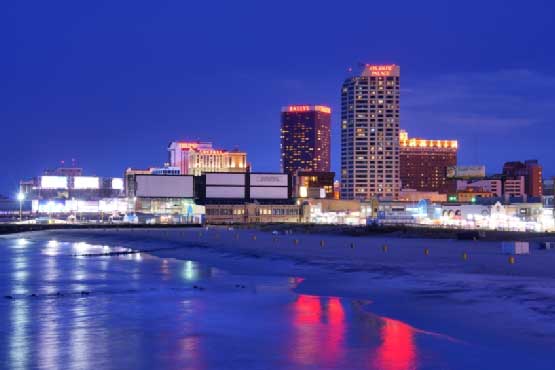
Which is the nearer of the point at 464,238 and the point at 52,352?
the point at 52,352

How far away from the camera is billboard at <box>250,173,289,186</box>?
620ft

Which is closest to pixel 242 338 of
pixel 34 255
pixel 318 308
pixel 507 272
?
pixel 318 308

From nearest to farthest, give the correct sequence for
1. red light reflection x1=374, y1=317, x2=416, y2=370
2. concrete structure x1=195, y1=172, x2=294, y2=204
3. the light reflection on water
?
1. red light reflection x1=374, y1=317, x2=416, y2=370
2. the light reflection on water
3. concrete structure x1=195, y1=172, x2=294, y2=204

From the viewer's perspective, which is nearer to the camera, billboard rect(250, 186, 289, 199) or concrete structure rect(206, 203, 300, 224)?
concrete structure rect(206, 203, 300, 224)

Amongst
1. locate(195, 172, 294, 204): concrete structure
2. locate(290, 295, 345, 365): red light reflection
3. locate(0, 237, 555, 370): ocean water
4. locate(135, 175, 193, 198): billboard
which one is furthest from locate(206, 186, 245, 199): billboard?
locate(290, 295, 345, 365): red light reflection

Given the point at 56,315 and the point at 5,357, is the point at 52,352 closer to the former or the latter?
the point at 5,357

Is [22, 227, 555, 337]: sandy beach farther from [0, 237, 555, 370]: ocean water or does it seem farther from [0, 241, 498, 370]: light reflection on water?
[0, 241, 498, 370]: light reflection on water

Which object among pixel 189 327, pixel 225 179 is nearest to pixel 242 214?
pixel 225 179

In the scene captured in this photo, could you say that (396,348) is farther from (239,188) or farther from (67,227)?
(239,188)

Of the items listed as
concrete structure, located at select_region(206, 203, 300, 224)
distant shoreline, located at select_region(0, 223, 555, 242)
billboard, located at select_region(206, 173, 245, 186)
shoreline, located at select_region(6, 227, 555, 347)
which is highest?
billboard, located at select_region(206, 173, 245, 186)

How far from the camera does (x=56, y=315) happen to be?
104 feet

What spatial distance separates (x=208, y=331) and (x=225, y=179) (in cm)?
15961

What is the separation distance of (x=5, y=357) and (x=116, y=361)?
3906mm

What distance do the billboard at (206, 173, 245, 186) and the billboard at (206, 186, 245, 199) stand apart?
3.74 ft
